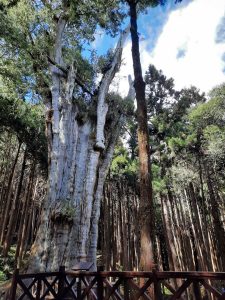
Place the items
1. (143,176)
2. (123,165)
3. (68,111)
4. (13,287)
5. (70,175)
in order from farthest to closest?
1. (123,165)
2. (68,111)
3. (70,175)
4. (143,176)
5. (13,287)

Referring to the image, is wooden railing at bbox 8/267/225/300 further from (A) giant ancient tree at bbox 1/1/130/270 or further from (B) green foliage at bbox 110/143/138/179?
(B) green foliage at bbox 110/143/138/179

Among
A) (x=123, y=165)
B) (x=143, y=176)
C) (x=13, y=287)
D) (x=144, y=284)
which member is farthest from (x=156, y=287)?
(x=123, y=165)

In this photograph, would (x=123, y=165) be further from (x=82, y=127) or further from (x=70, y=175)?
(x=70, y=175)

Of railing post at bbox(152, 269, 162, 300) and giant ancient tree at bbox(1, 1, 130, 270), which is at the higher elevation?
giant ancient tree at bbox(1, 1, 130, 270)

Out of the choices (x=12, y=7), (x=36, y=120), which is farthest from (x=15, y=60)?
(x=36, y=120)

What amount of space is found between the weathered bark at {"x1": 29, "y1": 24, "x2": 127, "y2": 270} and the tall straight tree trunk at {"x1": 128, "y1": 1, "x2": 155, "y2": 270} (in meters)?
2.73

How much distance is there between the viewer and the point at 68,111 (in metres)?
8.81

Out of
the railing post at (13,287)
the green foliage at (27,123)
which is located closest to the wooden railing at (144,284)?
the railing post at (13,287)

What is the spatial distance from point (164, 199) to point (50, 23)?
1272 centimetres

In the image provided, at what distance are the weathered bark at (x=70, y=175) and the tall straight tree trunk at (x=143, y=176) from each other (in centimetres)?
273

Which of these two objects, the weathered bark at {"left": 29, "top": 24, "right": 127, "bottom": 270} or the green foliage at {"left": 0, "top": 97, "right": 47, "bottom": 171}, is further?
the green foliage at {"left": 0, "top": 97, "right": 47, "bottom": 171}

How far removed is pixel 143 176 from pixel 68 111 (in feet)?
14.7

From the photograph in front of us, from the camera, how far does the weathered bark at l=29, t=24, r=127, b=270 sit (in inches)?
268

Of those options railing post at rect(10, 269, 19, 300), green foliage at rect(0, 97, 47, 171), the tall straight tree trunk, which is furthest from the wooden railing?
green foliage at rect(0, 97, 47, 171)
